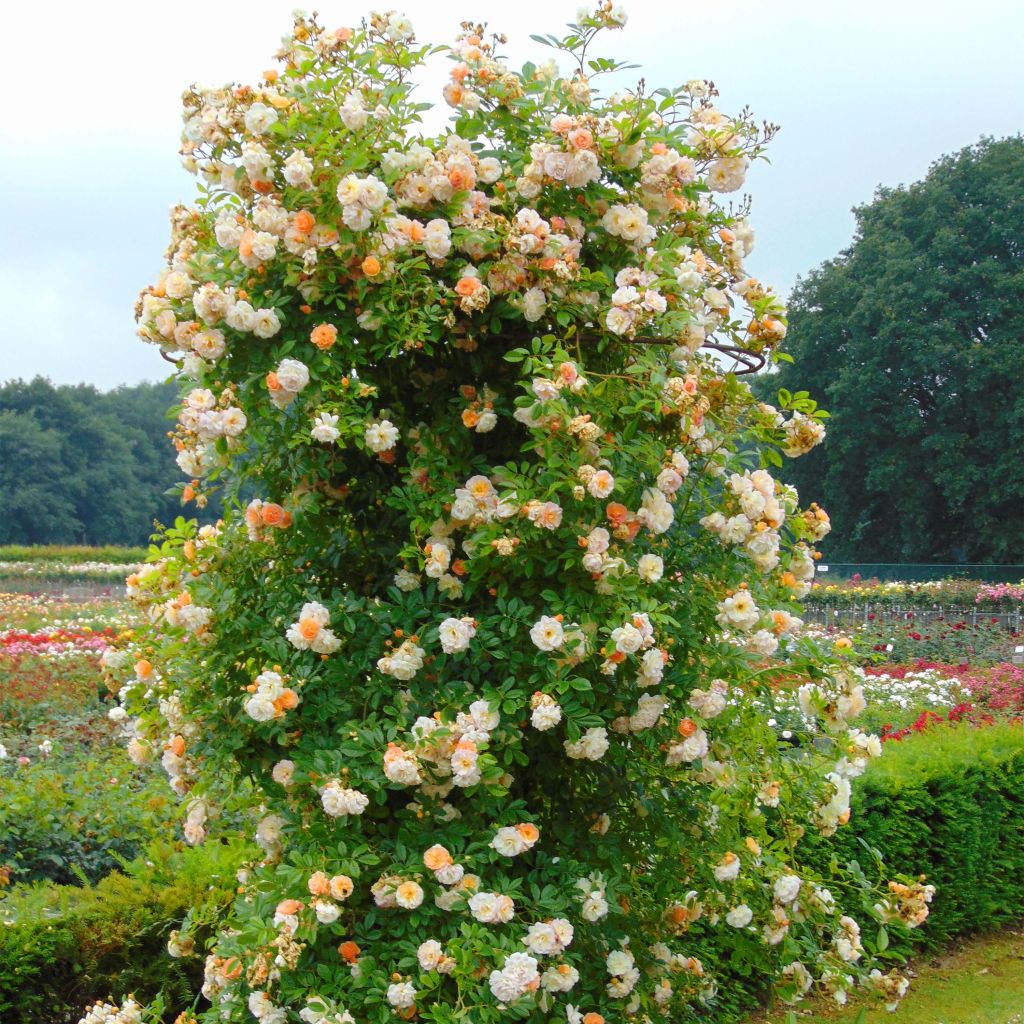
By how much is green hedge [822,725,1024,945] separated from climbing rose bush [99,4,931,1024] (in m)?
2.61

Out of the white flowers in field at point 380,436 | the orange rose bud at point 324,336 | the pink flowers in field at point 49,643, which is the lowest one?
the pink flowers in field at point 49,643

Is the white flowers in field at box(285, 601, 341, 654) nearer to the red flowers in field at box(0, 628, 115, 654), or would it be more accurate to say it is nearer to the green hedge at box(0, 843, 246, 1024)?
the green hedge at box(0, 843, 246, 1024)

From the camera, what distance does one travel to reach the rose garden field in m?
2.63

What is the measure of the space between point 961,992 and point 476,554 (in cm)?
414

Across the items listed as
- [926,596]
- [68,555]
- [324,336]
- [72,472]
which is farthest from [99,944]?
[72,472]

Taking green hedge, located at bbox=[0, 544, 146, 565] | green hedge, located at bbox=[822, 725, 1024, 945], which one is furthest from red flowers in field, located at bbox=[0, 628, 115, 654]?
green hedge, located at bbox=[0, 544, 146, 565]

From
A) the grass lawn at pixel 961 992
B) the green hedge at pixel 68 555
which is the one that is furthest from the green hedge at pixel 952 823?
the green hedge at pixel 68 555

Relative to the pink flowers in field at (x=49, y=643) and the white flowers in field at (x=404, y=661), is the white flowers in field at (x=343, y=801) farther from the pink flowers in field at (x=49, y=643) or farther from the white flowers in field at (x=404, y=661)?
the pink flowers in field at (x=49, y=643)

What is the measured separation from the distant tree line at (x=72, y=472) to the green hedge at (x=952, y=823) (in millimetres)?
44307

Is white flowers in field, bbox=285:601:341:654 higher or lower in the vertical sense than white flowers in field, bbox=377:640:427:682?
higher

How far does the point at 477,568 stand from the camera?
2.74m

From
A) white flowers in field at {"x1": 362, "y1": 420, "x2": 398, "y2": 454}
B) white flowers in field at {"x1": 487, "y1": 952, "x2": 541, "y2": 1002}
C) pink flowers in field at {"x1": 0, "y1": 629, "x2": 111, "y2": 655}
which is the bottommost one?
pink flowers in field at {"x1": 0, "y1": 629, "x2": 111, "y2": 655}

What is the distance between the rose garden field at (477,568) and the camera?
8.63 feet

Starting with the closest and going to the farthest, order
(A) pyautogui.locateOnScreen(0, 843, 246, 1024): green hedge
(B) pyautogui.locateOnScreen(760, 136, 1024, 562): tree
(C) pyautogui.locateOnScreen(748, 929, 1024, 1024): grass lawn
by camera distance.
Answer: (A) pyautogui.locateOnScreen(0, 843, 246, 1024): green hedge
(C) pyautogui.locateOnScreen(748, 929, 1024, 1024): grass lawn
(B) pyautogui.locateOnScreen(760, 136, 1024, 562): tree
